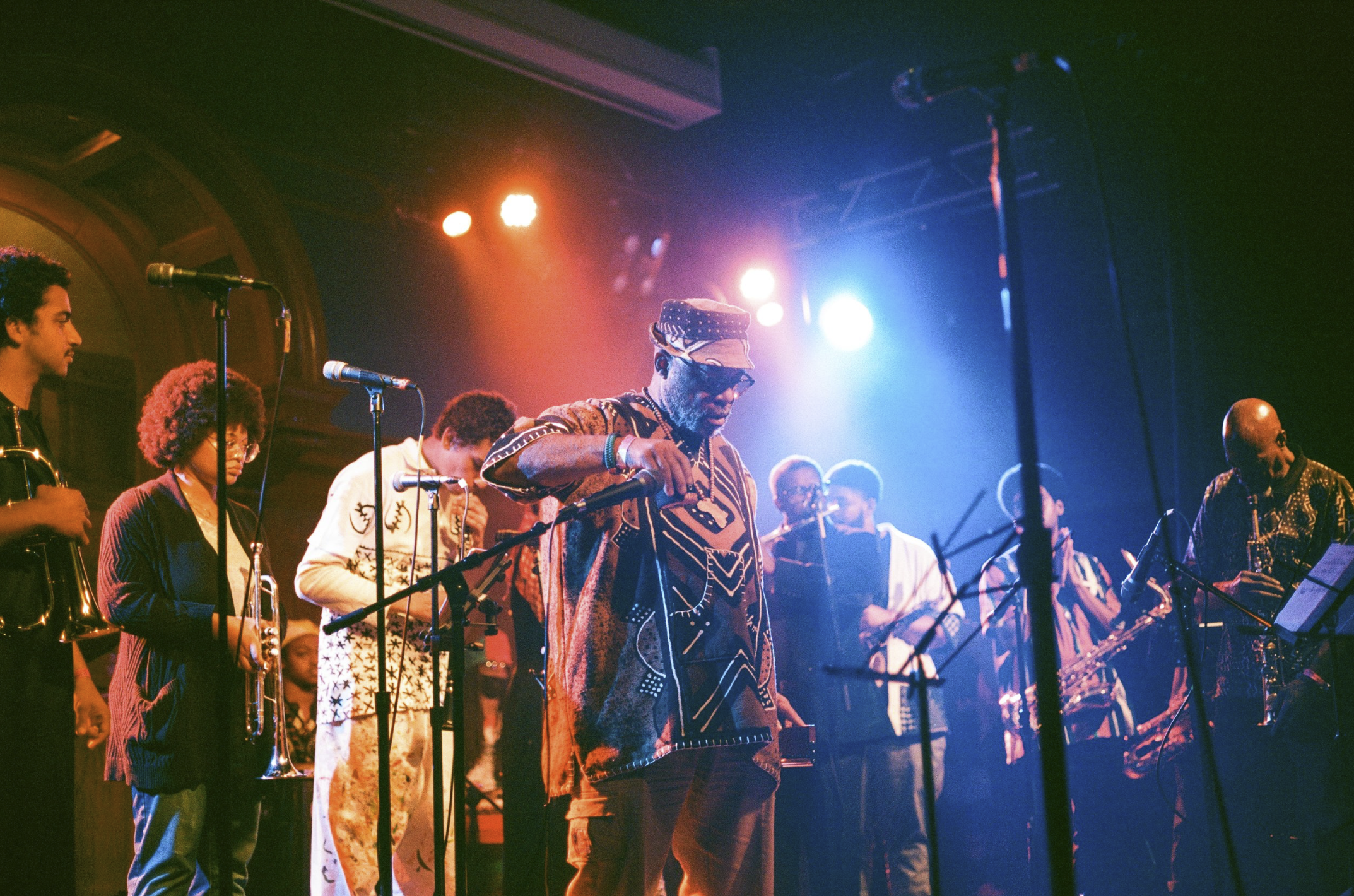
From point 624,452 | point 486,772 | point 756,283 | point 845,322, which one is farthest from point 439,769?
point 845,322

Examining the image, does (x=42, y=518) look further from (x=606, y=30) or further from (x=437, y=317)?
(x=606, y=30)

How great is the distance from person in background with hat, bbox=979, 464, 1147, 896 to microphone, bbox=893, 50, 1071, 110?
3672 mm

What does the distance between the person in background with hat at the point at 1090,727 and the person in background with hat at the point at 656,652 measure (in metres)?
3.14

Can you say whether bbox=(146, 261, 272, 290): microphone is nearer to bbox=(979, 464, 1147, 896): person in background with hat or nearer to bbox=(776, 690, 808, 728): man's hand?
bbox=(776, 690, 808, 728): man's hand

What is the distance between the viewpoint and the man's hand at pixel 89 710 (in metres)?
2.90

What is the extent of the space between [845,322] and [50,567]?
698 cm

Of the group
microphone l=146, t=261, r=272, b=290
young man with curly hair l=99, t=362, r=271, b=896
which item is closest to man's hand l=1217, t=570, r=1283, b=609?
young man with curly hair l=99, t=362, r=271, b=896

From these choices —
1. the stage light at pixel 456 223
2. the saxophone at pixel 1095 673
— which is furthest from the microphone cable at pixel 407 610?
the saxophone at pixel 1095 673

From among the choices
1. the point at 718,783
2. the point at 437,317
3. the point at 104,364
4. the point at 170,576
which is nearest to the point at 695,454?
the point at 718,783

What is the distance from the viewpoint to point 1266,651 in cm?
474

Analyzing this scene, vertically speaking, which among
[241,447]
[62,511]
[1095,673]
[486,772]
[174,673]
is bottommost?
[486,772]

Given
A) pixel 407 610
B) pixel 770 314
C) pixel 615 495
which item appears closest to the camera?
pixel 615 495

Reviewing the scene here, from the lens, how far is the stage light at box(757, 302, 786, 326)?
27.9ft

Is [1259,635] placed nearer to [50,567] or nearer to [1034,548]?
[1034,548]
